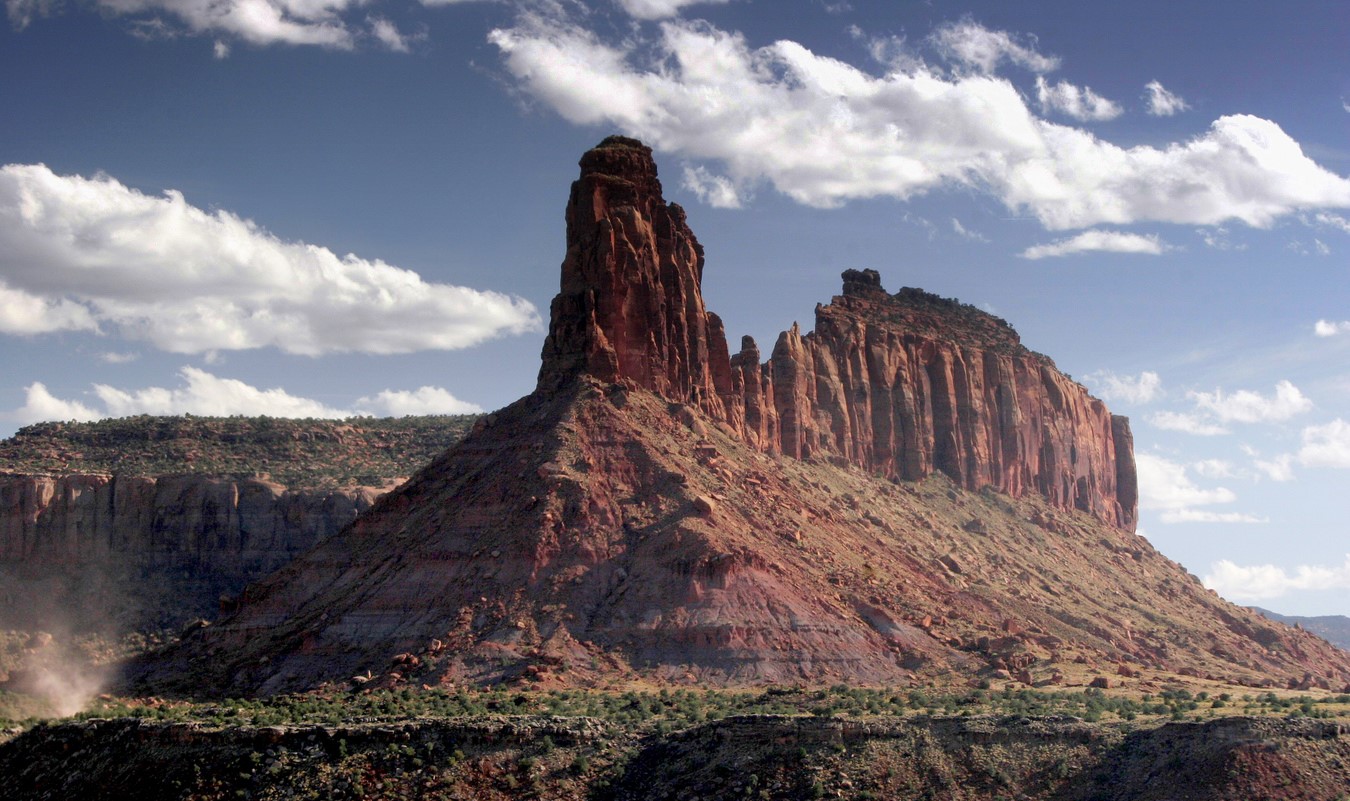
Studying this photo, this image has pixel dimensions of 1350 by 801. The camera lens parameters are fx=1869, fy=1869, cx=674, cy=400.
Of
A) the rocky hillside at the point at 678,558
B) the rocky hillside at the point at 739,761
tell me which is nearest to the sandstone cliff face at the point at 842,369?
the rocky hillside at the point at 678,558

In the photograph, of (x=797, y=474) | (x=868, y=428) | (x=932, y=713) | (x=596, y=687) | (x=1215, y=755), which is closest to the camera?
(x=1215, y=755)

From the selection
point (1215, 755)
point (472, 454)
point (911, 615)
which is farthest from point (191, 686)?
point (1215, 755)

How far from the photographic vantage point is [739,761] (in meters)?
65.8

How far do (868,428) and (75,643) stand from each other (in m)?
60.2

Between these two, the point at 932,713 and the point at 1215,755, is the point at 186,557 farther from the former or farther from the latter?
the point at 1215,755

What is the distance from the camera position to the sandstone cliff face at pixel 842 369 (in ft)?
346

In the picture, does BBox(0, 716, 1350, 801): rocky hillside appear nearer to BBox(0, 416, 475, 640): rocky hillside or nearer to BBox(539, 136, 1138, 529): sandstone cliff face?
BBox(539, 136, 1138, 529): sandstone cliff face

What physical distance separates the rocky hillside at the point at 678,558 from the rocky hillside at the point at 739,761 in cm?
1458

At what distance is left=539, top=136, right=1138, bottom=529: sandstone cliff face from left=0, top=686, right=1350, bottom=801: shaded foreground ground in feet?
125

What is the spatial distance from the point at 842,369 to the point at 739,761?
7978 cm

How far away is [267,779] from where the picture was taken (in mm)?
64250

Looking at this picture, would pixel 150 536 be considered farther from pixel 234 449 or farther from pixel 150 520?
pixel 234 449

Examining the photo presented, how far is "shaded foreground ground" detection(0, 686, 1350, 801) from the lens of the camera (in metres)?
63.8

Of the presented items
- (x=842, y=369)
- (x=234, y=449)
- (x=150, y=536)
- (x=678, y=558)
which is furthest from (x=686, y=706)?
(x=234, y=449)
